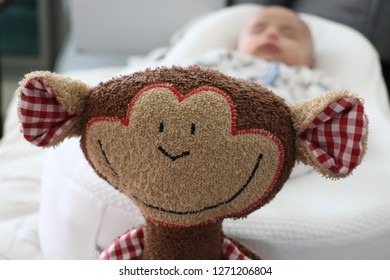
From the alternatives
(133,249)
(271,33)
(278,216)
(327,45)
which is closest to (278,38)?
(271,33)

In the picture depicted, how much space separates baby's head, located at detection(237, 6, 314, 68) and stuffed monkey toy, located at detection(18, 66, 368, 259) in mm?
634

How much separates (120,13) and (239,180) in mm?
1004

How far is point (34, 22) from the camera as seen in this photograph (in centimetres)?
187

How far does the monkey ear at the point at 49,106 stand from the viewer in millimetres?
430

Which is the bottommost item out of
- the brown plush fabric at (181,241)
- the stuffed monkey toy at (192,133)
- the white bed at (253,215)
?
the white bed at (253,215)

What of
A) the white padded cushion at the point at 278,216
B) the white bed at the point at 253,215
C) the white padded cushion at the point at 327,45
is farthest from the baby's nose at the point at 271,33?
the white padded cushion at the point at 278,216

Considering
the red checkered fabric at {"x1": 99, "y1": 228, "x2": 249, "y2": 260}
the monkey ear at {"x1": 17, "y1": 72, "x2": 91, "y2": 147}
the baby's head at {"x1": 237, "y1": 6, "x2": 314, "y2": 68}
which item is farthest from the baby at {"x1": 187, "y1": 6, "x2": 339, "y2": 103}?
the monkey ear at {"x1": 17, "y1": 72, "x2": 91, "y2": 147}

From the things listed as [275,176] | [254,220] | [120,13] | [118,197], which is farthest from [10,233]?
[120,13]

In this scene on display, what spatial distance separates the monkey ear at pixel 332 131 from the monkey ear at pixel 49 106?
0.20m

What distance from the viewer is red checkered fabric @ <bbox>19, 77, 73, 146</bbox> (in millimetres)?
430

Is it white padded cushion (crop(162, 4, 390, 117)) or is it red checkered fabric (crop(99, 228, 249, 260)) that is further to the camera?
white padded cushion (crop(162, 4, 390, 117))

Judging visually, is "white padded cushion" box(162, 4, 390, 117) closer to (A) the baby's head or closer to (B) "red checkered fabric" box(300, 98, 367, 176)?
(A) the baby's head

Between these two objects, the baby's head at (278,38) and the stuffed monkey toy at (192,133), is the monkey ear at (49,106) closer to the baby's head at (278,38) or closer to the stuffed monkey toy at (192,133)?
the stuffed monkey toy at (192,133)

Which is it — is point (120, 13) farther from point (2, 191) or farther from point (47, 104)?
point (47, 104)
